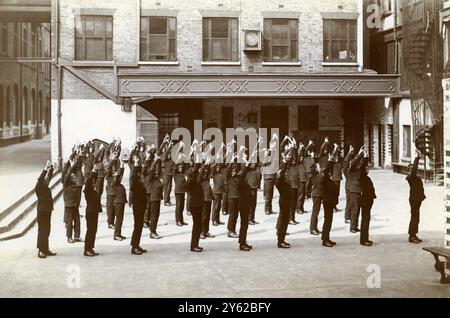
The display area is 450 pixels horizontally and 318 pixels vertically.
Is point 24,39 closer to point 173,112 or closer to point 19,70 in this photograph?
point 19,70

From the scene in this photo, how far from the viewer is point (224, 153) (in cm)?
2388

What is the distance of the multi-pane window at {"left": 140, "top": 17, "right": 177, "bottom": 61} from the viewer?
84.3 feet

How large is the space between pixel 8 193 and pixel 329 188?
24.1ft

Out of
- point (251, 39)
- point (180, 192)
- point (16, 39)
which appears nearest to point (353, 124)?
point (251, 39)

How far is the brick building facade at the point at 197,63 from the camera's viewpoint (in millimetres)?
24656

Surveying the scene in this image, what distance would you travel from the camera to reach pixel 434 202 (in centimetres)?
1728

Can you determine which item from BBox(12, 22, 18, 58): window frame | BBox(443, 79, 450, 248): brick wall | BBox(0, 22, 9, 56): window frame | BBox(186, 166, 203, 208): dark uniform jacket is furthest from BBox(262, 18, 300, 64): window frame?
BBox(443, 79, 450, 248): brick wall

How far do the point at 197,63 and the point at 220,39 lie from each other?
147 centimetres

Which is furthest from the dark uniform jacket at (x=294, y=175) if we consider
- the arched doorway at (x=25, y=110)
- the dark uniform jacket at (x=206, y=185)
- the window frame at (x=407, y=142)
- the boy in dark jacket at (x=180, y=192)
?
the arched doorway at (x=25, y=110)

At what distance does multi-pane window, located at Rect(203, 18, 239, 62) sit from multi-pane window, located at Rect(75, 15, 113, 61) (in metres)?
4.02

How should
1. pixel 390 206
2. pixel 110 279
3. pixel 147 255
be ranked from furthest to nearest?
pixel 390 206 < pixel 147 255 < pixel 110 279

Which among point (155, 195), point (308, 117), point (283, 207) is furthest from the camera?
point (308, 117)

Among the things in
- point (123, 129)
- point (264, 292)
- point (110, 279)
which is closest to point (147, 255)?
point (110, 279)

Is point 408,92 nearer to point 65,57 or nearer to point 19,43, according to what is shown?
point 65,57
